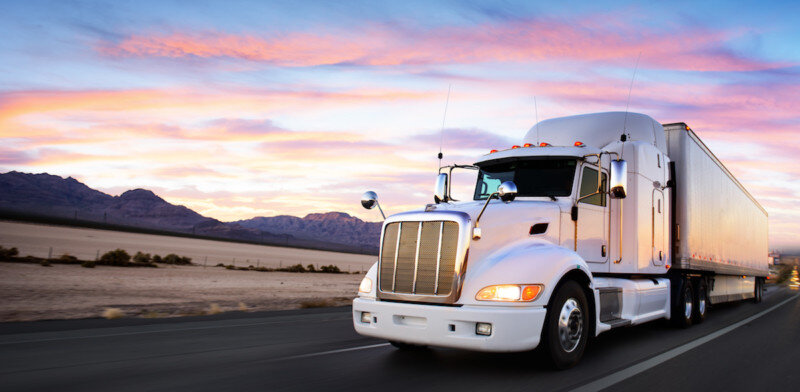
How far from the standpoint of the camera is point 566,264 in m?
6.76

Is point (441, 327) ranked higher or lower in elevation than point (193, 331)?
higher

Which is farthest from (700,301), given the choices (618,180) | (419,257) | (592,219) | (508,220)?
(419,257)

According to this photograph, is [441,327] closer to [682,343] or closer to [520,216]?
[520,216]

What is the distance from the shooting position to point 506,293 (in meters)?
6.21

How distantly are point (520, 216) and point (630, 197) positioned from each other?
336cm

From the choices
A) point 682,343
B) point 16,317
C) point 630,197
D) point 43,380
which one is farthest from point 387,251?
point 16,317

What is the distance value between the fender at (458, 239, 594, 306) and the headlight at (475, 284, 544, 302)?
4 centimetres

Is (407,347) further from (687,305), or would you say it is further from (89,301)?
(89,301)

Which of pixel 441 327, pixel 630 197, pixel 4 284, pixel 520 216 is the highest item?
pixel 630 197

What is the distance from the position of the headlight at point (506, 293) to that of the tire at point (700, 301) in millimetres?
7806

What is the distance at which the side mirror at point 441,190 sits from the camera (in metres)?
9.10

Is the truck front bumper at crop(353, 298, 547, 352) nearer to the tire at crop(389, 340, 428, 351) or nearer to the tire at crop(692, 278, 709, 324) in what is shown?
the tire at crop(389, 340, 428, 351)

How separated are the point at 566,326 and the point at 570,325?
15 cm

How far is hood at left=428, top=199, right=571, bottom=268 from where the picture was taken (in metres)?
6.63
